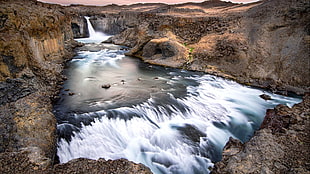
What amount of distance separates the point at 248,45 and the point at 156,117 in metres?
9.79

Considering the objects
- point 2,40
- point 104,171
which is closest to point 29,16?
point 2,40

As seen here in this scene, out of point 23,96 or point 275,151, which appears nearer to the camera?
point 275,151

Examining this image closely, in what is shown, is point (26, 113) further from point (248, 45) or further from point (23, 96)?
point (248, 45)

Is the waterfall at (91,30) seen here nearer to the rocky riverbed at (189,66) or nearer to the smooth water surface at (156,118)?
the rocky riverbed at (189,66)

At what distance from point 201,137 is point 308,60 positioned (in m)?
8.79

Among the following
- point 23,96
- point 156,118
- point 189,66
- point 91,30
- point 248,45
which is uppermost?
point 91,30

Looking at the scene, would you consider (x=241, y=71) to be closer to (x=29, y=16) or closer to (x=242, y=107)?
(x=242, y=107)

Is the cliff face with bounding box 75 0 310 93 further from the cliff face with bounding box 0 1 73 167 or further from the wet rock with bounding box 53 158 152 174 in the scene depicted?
the wet rock with bounding box 53 158 152 174

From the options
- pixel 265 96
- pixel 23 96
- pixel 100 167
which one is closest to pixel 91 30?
pixel 23 96

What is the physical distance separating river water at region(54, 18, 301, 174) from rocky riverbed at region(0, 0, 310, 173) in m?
0.80

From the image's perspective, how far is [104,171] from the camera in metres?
3.42

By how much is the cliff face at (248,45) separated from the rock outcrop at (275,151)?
607 cm

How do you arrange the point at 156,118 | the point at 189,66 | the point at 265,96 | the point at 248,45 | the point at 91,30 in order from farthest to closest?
1. the point at 91,30
2. the point at 189,66
3. the point at 248,45
4. the point at 265,96
5. the point at 156,118

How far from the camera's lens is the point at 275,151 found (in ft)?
14.2
